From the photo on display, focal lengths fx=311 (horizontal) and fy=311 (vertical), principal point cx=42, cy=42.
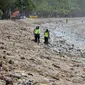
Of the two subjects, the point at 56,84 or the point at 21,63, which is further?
the point at 21,63

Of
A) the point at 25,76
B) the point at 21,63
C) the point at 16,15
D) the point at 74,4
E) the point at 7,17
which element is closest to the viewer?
the point at 25,76

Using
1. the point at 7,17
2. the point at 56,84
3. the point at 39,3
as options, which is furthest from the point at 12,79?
the point at 39,3

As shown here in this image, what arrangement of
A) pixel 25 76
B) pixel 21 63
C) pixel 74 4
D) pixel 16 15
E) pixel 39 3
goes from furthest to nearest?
pixel 74 4
pixel 39 3
pixel 16 15
pixel 21 63
pixel 25 76

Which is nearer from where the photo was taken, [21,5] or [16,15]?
[21,5]

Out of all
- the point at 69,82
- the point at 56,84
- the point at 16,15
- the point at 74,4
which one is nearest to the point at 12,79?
the point at 56,84

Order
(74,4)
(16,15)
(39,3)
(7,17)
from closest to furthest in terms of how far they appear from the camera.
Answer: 1. (7,17)
2. (16,15)
3. (39,3)
4. (74,4)

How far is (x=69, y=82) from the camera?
10.8m

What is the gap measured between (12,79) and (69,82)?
2.14 m

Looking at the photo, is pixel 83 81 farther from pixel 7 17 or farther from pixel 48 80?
pixel 7 17

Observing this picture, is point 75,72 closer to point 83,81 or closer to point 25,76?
point 83,81

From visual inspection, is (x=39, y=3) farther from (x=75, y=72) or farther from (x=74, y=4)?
(x=75, y=72)

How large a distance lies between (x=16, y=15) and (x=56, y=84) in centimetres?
4485

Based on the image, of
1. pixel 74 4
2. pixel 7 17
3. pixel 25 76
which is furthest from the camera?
pixel 74 4

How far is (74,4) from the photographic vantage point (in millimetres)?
110688
